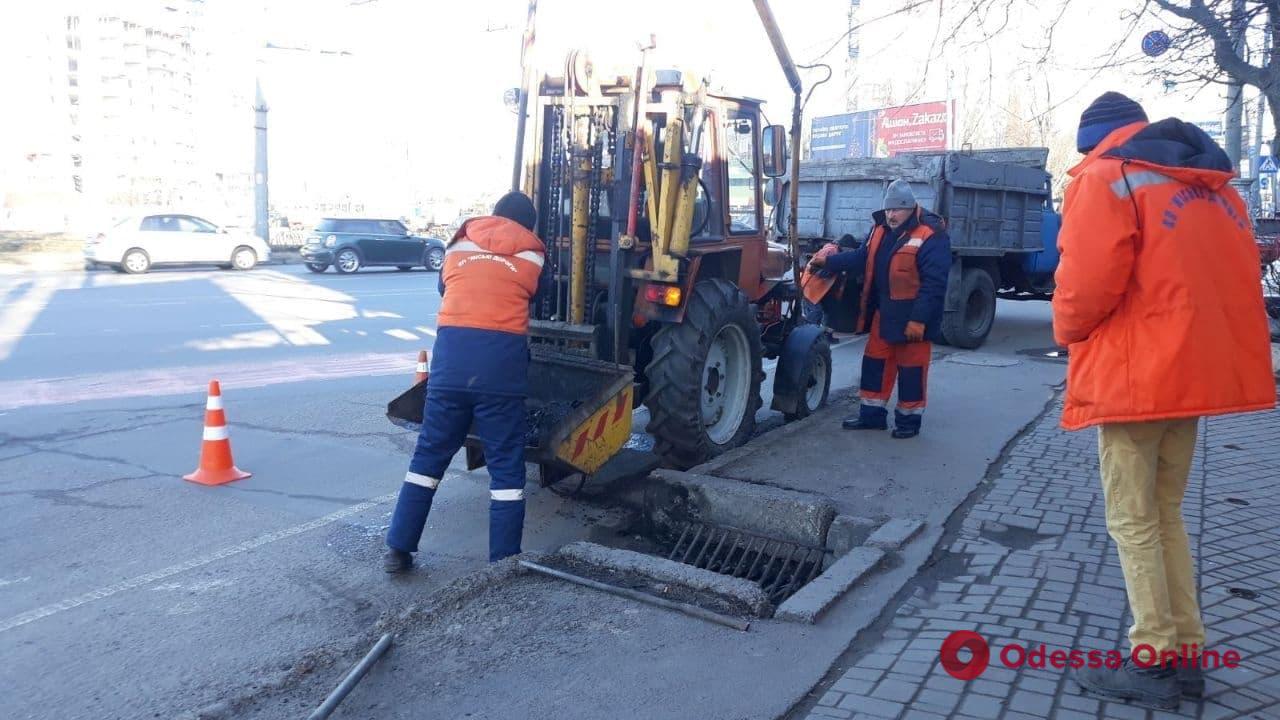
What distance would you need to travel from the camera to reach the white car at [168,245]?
22797 mm

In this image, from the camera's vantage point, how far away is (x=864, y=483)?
6062mm

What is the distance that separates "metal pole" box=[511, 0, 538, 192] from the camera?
6.46 metres

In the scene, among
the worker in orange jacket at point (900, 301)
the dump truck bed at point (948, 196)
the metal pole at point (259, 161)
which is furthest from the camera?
the metal pole at point (259, 161)

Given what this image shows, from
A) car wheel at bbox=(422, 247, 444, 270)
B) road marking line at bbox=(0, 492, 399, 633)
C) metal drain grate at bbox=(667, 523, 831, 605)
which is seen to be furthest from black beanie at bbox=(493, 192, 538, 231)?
car wheel at bbox=(422, 247, 444, 270)

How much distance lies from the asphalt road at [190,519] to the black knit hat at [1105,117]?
135 inches

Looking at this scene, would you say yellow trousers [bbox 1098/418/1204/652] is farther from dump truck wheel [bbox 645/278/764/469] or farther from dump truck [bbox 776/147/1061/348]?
dump truck [bbox 776/147/1061/348]

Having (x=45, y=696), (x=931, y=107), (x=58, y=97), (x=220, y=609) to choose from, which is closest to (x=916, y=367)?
(x=220, y=609)

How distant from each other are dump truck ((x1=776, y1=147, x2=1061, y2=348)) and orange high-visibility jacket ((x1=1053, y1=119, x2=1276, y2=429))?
8.53 m

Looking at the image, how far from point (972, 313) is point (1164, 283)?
1067 centimetres

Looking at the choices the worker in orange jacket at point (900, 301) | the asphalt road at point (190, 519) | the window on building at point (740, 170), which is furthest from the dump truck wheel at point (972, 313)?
the window on building at point (740, 170)

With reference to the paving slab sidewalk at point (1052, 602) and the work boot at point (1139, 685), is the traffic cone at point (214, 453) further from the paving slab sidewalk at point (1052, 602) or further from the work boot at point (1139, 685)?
the work boot at point (1139, 685)

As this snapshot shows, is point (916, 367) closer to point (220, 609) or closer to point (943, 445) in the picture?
point (943, 445)

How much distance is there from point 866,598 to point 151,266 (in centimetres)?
2325

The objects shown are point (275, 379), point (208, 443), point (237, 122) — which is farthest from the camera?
point (237, 122)
